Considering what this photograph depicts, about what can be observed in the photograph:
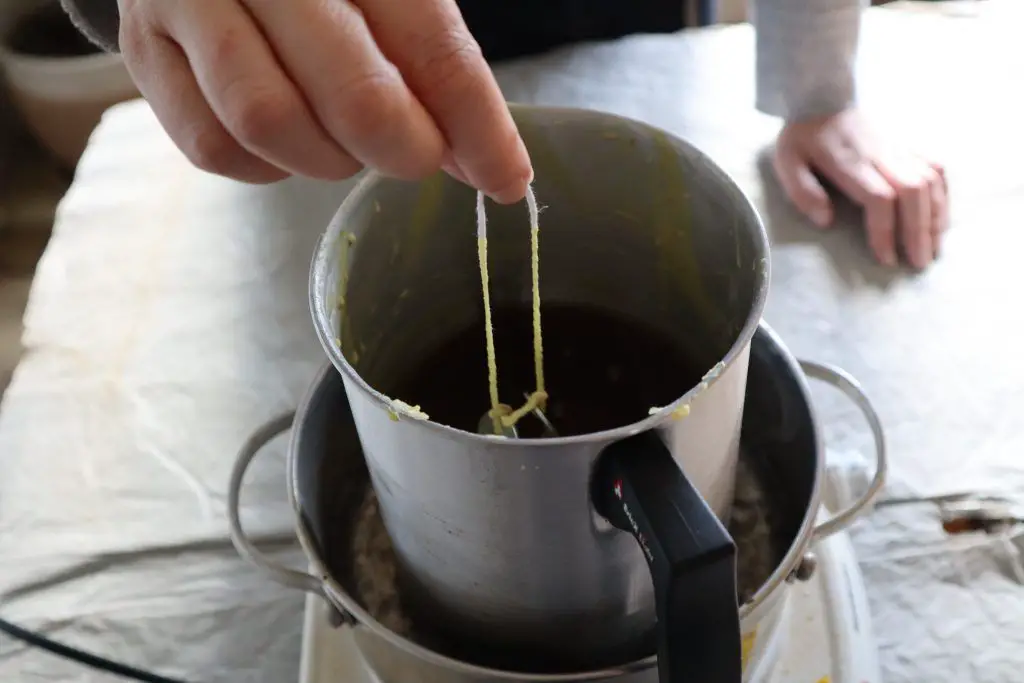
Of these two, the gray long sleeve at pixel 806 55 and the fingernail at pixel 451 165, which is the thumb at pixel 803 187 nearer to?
the gray long sleeve at pixel 806 55

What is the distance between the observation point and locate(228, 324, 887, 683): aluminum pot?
0.86 ft

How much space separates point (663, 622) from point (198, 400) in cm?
31

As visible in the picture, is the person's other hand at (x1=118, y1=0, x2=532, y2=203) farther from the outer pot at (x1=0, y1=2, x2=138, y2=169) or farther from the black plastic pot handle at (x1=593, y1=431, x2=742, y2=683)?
the outer pot at (x1=0, y1=2, x2=138, y2=169)

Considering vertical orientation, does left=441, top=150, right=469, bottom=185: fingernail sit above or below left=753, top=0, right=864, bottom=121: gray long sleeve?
above

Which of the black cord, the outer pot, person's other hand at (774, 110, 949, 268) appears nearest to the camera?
the black cord

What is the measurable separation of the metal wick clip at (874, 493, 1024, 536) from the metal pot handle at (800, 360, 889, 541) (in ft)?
0.26

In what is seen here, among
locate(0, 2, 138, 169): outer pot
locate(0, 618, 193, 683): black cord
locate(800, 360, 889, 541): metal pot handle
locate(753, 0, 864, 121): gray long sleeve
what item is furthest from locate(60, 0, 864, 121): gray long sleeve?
locate(0, 2, 138, 169): outer pot

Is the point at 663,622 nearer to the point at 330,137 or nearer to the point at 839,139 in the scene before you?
the point at 330,137

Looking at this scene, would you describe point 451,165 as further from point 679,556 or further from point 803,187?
point 803,187

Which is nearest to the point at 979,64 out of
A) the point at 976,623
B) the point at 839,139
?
the point at 839,139

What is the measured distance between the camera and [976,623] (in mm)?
357

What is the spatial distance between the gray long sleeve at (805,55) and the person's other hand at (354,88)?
338mm

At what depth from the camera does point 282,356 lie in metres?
0.46

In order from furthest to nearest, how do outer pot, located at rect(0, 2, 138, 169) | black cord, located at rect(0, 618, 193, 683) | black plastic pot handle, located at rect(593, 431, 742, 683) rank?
outer pot, located at rect(0, 2, 138, 169), black cord, located at rect(0, 618, 193, 683), black plastic pot handle, located at rect(593, 431, 742, 683)
